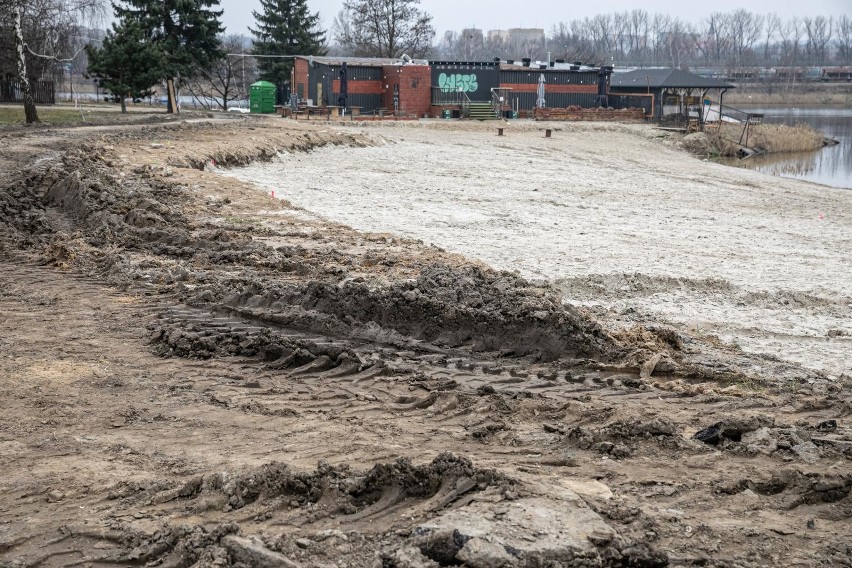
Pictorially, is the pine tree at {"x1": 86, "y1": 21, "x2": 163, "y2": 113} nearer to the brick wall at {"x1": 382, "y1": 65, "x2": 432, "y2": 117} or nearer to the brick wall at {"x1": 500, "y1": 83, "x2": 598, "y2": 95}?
the brick wall at {"x1": 382, "y1": 65, "x2": 432, "y2": 117}

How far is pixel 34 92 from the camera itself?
46219 millimetres

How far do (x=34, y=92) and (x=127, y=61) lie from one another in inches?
413

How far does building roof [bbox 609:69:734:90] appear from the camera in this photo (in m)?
56.5

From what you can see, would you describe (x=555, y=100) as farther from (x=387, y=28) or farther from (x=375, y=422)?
(x=375, y=422)

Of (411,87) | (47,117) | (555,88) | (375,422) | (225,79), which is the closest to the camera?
(375,422)

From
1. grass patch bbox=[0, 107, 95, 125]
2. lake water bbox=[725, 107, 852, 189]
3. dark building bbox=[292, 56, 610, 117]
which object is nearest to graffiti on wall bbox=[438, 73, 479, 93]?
dark building bbox=[292, 56, 610, 117]

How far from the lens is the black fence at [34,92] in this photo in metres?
45.5

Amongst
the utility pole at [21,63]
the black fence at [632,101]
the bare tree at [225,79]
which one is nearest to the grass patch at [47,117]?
the utility pole at [21,63]

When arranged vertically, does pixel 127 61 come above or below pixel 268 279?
above

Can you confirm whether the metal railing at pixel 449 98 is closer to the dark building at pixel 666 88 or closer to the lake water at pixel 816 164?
the dark building at pixel 666 88

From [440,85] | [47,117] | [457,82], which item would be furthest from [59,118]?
[457,82]

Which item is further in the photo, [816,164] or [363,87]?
[363,87]

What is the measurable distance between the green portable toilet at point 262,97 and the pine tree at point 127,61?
10615 millimetres

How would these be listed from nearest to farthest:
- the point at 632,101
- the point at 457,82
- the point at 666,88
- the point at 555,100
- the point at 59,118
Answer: the point at 59,118 → the point at 457,82 → the point at 555,100 → the point at 632,101 → the point at 666,88
